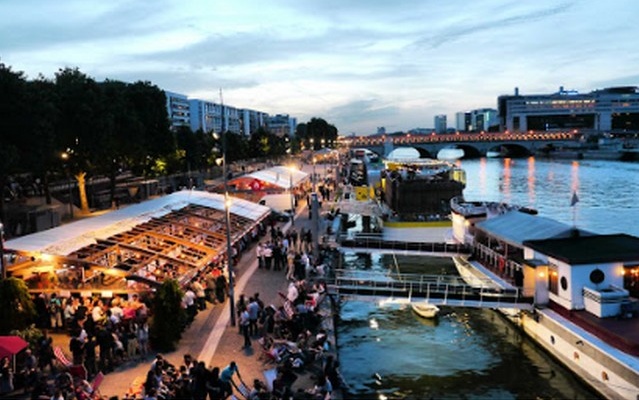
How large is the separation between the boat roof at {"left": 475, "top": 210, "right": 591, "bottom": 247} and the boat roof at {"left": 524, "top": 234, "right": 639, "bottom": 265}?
102cm

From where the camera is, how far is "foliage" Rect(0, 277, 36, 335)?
17016mm

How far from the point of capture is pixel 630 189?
8188 cm

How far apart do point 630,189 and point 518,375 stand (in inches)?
2870

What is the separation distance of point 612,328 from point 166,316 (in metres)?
13.4

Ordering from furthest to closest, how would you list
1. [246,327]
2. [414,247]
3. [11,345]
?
[414,247], [246,327], [11,345]

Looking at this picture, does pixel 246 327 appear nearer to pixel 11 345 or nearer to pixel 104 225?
pixel 11 345

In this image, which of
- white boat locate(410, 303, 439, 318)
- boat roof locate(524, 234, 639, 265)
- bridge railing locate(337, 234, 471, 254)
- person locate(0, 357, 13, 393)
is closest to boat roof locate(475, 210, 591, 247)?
boat roof locate(524, 234, 639, 265)

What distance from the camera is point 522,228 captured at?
24.7 metres

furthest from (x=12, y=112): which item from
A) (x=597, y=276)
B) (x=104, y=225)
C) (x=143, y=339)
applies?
(x=597, y=276)

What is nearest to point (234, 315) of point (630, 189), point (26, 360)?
point (26, 360)

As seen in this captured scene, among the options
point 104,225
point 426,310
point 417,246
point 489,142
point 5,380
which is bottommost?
point 426,310

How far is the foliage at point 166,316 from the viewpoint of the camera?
1711 cm

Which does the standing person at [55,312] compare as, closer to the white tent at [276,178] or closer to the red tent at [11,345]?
the red tent at [11,345]

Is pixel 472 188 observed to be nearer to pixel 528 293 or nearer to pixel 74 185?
pixel 74 185
